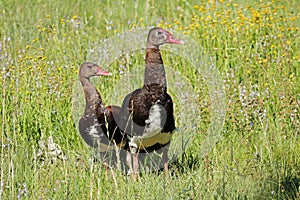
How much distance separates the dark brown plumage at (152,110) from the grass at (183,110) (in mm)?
302

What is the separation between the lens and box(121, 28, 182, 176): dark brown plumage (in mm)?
4609

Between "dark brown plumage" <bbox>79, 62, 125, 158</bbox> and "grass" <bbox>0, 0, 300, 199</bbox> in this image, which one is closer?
"grass" <bbox>0, 0, 300, 199</bbox>

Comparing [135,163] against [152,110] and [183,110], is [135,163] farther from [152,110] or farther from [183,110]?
[183,110]

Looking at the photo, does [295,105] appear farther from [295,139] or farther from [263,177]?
[263,177]

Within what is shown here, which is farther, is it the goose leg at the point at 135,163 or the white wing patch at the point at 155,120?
the goose leg at the point at 135,163

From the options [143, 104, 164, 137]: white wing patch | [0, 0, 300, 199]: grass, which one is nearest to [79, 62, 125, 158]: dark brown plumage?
[0, 0, 300, 199]: grass

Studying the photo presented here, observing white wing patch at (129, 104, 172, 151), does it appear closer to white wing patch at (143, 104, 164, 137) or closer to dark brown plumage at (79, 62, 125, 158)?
white wing patch at (143, 104, 164, 137)

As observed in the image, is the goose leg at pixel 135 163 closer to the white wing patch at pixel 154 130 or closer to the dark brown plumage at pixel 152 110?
the dark brown plumage at pixel 152 110

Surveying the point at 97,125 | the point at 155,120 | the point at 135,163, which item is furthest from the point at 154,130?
the point at 97,125

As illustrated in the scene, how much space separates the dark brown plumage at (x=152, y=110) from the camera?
4609 mm

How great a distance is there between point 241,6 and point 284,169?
4095mm

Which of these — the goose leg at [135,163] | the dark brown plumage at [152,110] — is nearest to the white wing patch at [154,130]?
the dark brown plumage at [152,110]

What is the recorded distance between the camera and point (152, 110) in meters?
4.61

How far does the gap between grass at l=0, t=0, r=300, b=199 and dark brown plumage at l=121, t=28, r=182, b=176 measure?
302mm
